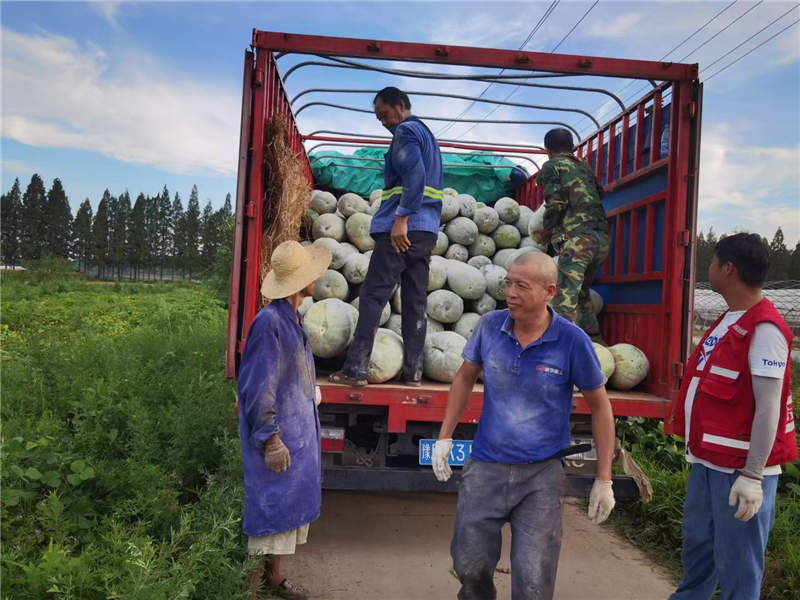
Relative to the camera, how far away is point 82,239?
71812mm

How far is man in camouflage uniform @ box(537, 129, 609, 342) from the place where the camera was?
472 cm

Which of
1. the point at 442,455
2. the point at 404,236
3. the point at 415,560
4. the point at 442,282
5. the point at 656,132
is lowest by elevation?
the point at 415,560

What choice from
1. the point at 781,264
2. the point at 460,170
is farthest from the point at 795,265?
the point at 460,170

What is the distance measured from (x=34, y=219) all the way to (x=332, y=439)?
75.0m

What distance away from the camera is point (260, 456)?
2.84 metres

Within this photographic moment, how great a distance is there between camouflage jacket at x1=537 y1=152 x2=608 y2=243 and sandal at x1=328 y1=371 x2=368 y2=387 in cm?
201

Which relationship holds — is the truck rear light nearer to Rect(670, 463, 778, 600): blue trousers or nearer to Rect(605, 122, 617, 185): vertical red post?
Rect(670, 463, 778, 600): blue trousers

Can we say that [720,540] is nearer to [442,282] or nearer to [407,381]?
[407,381]

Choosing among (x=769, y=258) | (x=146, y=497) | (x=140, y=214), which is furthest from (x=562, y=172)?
(x=140, y=214)

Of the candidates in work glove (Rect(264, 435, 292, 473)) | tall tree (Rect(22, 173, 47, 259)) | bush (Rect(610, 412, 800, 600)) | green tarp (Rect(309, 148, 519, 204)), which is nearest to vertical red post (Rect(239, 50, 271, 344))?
work glove (Rect(264, 435, 292, 473))

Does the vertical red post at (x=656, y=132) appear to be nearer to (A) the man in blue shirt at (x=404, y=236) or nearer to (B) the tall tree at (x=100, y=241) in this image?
(A) the man in blue shirt at (x=404, y=236)

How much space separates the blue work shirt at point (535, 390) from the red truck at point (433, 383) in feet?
3.91

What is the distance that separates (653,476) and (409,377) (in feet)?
8.37

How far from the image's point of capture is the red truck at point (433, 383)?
149 inches
